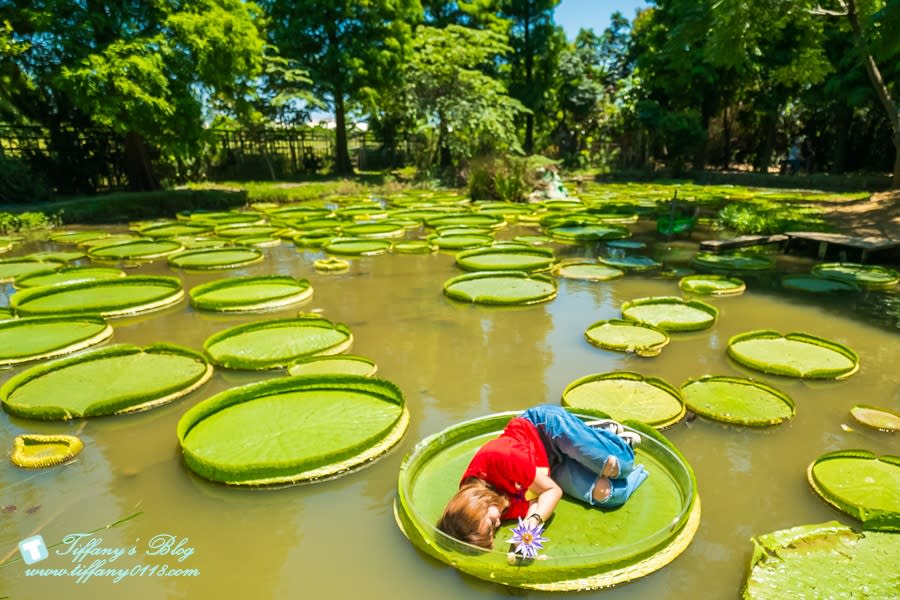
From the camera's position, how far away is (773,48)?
749 inches

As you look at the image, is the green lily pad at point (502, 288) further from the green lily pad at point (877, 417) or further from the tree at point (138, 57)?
the tree at point (138, 57)

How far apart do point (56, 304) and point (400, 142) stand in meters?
24.3

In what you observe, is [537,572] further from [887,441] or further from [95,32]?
[95,32]

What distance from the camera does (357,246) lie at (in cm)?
955

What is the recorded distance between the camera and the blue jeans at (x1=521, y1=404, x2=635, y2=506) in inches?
108

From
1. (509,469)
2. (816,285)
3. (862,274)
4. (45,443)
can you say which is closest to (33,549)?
(45,443)

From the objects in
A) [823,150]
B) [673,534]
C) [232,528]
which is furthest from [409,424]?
[823,150]

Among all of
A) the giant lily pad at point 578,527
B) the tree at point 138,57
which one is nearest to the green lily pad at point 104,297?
the giant lily pad at point 578,527

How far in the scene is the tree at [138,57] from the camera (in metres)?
11.3

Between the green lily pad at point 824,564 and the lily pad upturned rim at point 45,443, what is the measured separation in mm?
4067

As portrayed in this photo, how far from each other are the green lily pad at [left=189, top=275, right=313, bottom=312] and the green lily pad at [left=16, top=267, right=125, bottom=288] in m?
1.85

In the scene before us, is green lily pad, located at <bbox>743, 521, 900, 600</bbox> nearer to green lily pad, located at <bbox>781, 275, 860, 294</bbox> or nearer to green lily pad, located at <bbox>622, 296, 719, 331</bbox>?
green lily pad, located at <bbox>622, 296, 719, 331</bbox>

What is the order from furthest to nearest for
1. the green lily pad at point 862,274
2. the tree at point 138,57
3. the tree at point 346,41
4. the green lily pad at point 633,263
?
the tree at point 346,41
the tree at point 138,57
the green lily pad at point 633,263
the green lily pad at point 862,274

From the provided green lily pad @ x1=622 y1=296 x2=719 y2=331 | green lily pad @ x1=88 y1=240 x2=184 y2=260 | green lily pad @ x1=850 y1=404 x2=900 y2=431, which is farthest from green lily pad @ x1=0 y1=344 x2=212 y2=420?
green lily pad @ x1=850 y1=404 x2=900 y2=431
